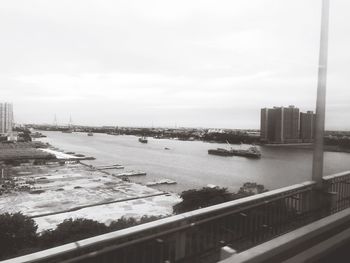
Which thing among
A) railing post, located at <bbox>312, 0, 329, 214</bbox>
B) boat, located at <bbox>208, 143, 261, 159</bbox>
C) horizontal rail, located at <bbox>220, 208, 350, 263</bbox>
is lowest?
boat, located at <bbox>208, 143, 261, 159</bbox>

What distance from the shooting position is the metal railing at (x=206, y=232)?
5.56ft

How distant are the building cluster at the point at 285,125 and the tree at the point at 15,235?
6719 cm

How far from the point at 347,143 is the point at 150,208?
149 ft

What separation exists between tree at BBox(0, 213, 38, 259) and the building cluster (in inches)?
2645

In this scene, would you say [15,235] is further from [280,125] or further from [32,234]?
[280,125]

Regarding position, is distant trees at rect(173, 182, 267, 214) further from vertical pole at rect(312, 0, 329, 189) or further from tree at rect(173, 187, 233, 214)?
vertical pole at rect(312, 0, 329, 189)

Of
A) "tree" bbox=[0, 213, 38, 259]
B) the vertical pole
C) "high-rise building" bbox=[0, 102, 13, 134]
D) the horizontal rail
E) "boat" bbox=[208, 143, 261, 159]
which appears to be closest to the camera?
the horizontal rail

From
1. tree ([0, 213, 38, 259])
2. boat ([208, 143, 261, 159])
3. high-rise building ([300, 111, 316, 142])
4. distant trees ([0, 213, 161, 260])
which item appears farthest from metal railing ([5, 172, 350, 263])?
high-rise building ([300, 111, 316, 142])

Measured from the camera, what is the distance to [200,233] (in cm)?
259

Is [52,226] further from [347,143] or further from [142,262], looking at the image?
[347,143]

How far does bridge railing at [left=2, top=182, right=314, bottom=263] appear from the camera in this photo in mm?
1680

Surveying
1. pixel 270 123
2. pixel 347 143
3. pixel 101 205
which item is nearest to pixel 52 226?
pixel 101 205

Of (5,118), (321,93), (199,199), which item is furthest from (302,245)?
(5,118)

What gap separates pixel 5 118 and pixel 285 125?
85.7 m
